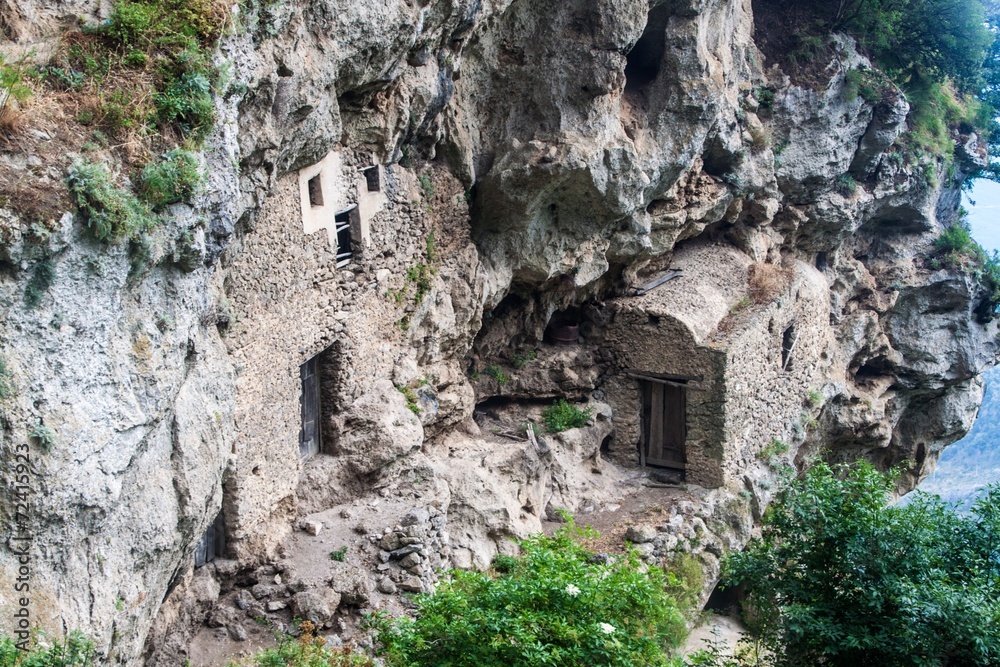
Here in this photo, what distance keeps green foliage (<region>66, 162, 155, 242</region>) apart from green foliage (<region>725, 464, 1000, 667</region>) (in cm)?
701

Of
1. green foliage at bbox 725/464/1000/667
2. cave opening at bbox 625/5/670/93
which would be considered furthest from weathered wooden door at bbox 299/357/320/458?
cave opening at bbox 625/5/670/93

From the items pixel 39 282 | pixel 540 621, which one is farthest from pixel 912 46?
pixel 39 282

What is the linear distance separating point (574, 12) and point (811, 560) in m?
7.31

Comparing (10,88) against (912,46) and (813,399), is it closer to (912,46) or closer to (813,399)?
(813,399)

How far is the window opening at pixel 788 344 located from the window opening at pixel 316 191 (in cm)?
948

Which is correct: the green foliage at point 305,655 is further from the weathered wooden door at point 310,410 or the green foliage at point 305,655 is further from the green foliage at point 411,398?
the green foliage at point 411,398

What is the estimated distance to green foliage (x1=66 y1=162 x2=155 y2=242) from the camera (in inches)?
232

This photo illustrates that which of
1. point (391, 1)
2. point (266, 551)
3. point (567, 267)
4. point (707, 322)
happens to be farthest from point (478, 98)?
point (266, 551)

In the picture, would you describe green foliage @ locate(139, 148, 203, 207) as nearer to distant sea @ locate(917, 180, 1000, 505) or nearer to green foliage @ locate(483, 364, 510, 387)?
green foliage @ locate(483, 364, 510, 387)

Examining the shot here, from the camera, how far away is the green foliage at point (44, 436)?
5.75m

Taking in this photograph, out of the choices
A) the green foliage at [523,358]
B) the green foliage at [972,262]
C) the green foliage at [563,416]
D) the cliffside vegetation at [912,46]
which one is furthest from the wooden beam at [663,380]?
the green foliage at [972,262]

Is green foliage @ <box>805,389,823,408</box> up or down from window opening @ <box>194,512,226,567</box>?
down

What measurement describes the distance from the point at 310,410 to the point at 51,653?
5299 millimetres

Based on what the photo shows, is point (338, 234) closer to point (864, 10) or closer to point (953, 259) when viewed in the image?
point (864, 10)
